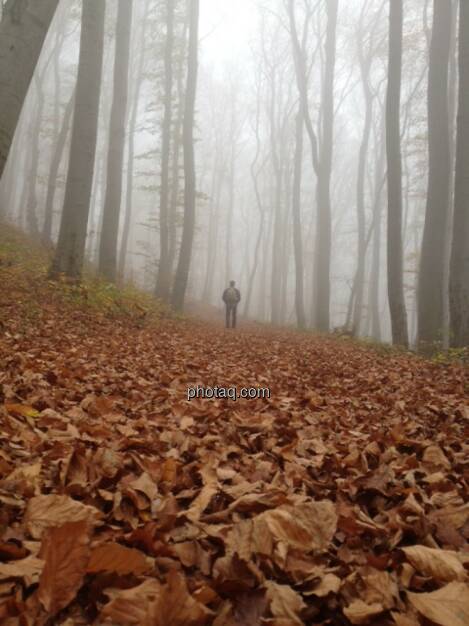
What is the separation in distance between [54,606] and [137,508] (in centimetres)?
57

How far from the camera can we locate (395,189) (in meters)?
9.65

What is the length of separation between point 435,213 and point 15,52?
294 inches

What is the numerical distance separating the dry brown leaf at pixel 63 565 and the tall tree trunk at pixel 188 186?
1248 cm

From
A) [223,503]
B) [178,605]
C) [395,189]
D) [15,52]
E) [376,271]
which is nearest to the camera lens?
[178,605]

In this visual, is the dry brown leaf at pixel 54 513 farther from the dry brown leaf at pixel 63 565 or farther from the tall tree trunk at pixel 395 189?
the tall tree trunk at pixel 395 189

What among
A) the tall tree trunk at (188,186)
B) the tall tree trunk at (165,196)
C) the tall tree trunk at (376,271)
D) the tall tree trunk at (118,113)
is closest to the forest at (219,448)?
the tall tree trunk at (118,113)

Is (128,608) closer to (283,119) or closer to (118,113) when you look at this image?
(118,113)

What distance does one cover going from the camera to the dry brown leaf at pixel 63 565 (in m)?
1.01

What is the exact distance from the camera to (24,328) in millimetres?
5266

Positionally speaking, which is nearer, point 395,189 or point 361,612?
point 361,612

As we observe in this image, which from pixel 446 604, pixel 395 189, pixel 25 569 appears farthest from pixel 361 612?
pixel 395 189

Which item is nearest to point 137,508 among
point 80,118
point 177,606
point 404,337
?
point 177,606

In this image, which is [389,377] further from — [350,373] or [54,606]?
[54,606]

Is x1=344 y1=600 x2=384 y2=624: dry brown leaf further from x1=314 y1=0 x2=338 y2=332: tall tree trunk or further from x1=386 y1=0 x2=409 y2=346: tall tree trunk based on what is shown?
x1=314 y1=0 x2=338 y2=332: tall tree trunk
